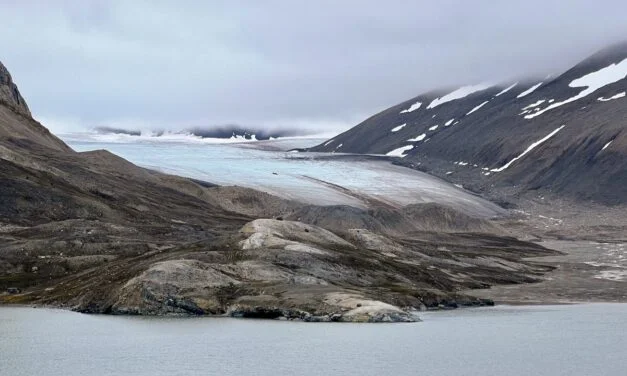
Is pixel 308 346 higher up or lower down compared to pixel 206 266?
lower down

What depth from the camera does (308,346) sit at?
82.7 m

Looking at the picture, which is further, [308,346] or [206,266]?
[206,266]

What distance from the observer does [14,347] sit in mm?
82188

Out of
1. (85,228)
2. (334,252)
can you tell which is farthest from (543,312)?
(85,228)

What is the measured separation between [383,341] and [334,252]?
172 ft

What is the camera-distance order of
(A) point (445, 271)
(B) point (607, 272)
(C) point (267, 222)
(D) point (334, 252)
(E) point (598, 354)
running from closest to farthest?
(E) point (598, 354)
(D) point (334, 252)
(C) point (267, 222)
(A) point (445, 271)
(B) point (607, 272)

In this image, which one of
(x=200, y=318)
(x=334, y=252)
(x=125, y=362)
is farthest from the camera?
(x=334, y=252)

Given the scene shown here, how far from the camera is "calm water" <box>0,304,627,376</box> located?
71.9 metres

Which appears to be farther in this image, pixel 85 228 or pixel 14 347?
pixel 85 228

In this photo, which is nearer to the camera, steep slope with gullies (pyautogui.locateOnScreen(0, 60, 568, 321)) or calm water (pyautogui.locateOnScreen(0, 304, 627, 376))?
calm water (pyautogui.locateOnScreen(0, 304, 627, 376))

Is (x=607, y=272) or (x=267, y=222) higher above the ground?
(x=267, y=222)

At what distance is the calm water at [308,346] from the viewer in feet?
Answer: 236

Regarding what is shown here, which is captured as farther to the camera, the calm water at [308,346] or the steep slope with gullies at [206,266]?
the steep slope with gullies at [206,266]

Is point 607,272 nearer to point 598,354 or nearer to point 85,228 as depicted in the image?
point 85,228
